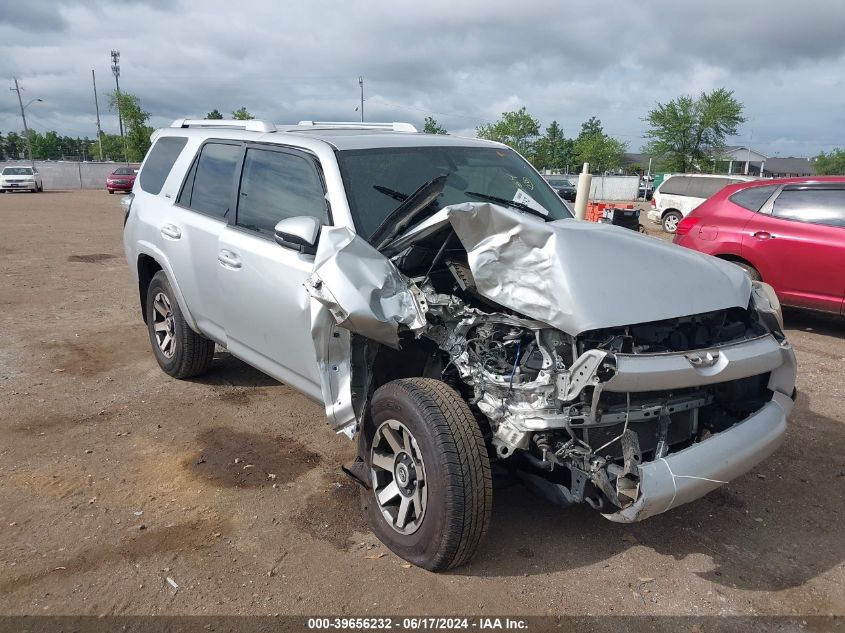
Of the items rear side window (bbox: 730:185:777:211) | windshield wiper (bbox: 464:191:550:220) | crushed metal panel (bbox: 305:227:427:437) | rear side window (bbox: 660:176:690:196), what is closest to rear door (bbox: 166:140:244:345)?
crushed metal panel (bbox: 305:227:427:437)

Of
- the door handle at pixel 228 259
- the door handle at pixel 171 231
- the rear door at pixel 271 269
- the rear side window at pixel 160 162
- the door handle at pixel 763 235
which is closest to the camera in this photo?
the rear door at pixel 271 269

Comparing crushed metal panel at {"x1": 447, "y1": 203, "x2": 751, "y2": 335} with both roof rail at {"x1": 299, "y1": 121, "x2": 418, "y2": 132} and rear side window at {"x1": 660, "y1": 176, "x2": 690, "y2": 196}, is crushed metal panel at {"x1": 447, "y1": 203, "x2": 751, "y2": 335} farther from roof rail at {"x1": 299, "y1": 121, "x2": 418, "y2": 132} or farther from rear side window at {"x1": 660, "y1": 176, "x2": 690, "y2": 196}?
rear side window at {"x1": 660, "y1": 176, "x2": 690, "y2": 196}

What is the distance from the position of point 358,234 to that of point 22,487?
2.40 meters

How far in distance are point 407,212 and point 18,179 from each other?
37017mm

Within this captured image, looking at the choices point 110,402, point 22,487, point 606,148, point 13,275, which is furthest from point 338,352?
point 606,148

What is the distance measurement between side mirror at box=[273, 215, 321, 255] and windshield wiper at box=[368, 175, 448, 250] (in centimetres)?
29

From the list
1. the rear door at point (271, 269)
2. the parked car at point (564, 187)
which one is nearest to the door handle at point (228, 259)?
the rear door at point (271, 269)

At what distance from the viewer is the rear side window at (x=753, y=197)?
7514mm

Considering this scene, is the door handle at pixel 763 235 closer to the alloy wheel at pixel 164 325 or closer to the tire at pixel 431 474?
the tire at pixel 431 474

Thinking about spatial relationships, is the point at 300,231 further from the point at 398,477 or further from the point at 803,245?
the point at 803,245

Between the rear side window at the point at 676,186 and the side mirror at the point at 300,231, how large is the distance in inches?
733

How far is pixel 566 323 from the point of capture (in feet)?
8.84

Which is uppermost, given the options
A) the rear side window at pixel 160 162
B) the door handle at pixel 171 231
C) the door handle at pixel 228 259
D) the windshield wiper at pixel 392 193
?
the rear side window at pixel 160 162

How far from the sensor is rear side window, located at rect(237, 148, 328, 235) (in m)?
3.78
